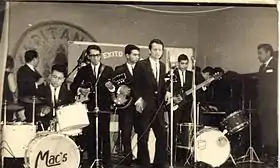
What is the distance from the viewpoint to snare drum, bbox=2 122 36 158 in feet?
2.62

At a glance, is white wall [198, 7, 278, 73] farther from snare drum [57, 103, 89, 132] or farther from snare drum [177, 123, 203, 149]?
snare drum [57, 103, 89, 132]

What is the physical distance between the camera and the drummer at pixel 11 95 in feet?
2.64

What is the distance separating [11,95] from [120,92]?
0.20 m

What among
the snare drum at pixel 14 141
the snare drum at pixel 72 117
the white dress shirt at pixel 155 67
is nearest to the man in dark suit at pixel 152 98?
the white dress shirt at pixel 155 67

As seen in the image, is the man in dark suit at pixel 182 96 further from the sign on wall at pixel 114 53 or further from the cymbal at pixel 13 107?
the cymbal at pixel 13 107

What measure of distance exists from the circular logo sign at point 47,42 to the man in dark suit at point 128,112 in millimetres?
99

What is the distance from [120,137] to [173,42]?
8.2 inches

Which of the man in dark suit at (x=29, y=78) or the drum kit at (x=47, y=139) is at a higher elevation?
the man in dark suit at (x=29, y=78)

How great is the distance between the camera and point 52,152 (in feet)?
2.64

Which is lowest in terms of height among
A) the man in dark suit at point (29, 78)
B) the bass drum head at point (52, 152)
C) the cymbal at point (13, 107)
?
the bass drum head at point (52, 152)

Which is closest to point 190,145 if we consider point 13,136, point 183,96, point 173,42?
point 183,96

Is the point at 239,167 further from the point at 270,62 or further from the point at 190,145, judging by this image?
the point at 270,62

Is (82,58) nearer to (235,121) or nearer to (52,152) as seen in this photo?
(52,152)

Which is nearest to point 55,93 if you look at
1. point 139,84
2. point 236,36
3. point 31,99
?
point 31,99
